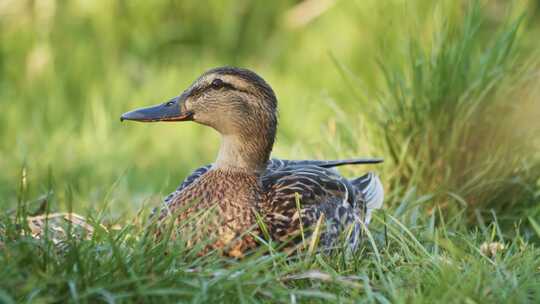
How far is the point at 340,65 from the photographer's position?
4949 millimetres

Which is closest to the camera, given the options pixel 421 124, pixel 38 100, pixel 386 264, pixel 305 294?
pixel 305 294

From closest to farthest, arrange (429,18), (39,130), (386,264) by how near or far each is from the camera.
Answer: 1. (386,264)
2. (429,18)
3. (39,130)

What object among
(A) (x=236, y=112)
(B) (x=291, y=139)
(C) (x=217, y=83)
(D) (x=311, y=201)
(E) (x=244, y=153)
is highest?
(C) (x=217, y=83)

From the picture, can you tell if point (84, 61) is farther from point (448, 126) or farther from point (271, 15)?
point (448, 126)

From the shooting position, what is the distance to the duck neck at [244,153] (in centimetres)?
384

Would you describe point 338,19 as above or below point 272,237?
above

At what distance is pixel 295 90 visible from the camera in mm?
7730

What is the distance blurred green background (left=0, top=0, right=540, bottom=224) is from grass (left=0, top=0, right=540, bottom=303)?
0.04ft

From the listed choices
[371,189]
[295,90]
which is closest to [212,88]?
[371,189]

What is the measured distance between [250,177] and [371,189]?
2.88ft

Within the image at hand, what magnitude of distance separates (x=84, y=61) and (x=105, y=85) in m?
0.28

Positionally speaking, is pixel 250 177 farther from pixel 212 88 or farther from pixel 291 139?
pixel 291 139

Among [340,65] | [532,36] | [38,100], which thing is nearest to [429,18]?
[340,65]

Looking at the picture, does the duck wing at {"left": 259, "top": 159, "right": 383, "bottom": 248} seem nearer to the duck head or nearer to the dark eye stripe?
the duck head
